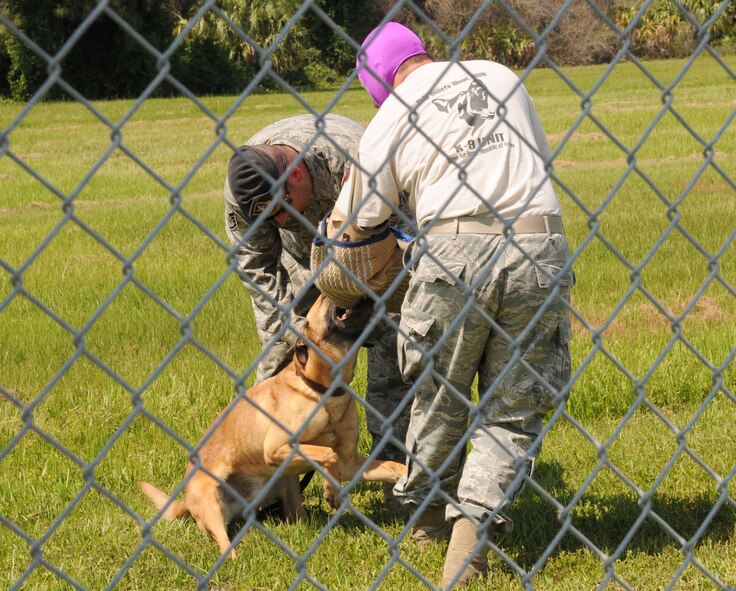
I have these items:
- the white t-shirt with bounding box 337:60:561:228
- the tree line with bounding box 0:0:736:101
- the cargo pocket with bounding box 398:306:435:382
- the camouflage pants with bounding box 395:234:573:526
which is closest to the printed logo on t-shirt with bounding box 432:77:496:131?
the white t-shirt with bounding box 337:60:561:228

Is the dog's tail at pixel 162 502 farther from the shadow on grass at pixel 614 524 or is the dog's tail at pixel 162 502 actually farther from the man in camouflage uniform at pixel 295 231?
the shadow on grass at pixel 614 524

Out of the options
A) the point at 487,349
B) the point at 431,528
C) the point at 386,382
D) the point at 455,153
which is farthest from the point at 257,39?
the point at 455,153

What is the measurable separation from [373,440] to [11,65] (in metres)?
32.0

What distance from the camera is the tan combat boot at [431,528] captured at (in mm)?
4012

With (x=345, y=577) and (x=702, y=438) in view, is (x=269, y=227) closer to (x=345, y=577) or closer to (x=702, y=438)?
(x=345, y=577)

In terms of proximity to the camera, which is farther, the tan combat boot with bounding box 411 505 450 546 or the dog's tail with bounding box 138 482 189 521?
the dog's tail with bounding box 138 482 189 521

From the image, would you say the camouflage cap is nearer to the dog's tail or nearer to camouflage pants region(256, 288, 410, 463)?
camouflage pants region(256, 288, 410, 463)

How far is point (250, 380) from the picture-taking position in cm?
587

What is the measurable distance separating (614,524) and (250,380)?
2.51m

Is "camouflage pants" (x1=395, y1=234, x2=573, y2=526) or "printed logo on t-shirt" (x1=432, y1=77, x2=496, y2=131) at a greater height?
"printed logo on t-shirt" (x1=432, y1=77, x2=496, y2=131)

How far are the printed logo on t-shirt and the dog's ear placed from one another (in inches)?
53.4

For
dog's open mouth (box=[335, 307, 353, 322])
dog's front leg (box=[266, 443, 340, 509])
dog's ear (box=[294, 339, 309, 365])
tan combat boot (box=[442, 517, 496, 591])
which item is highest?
dog's open mouth (box=[335, 307, 353, 322])

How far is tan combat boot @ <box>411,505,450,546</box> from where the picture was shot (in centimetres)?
401

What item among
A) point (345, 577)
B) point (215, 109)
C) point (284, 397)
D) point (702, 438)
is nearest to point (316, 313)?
point (284, 397)
